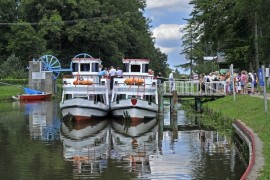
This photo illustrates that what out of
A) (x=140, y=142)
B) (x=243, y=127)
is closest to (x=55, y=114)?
(x=140, y=142)

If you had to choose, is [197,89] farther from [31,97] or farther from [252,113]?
[31,97]

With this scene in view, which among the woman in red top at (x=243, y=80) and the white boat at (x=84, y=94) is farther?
the woman in red top at (x=243, y=80)

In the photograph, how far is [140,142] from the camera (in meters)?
24.7

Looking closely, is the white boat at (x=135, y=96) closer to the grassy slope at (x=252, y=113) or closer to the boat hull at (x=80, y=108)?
the boat hull at (x=80, y=108)

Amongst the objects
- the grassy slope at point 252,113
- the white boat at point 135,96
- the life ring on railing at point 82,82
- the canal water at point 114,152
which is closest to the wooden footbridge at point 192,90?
the grassy slope at point 252,113

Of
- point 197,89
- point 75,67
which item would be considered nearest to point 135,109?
point 75,67

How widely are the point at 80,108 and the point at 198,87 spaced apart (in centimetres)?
1156

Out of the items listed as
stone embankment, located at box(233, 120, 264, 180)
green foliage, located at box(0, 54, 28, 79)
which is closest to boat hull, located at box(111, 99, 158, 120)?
stone embankment, located at box(233, 120, 264, 180)

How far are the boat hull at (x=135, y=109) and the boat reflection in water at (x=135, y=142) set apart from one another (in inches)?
16.1

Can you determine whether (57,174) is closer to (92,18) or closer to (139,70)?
(139,70)

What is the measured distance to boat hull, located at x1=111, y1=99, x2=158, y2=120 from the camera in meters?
33.6

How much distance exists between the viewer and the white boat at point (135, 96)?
111ft

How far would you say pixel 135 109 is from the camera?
33.8 metres

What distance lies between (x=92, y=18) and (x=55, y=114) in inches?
1864
